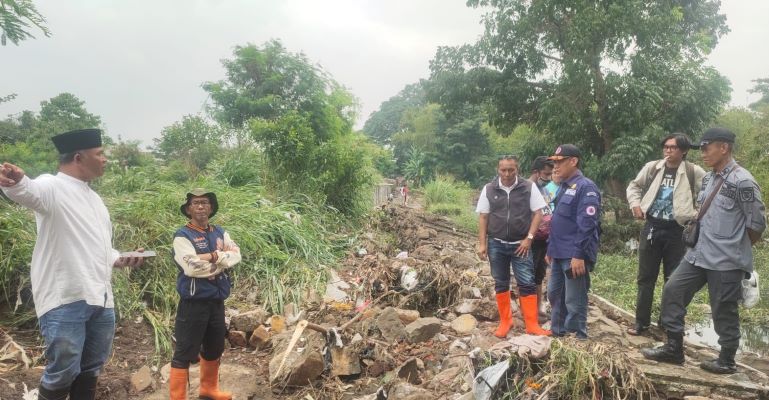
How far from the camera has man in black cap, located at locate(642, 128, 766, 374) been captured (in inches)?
120

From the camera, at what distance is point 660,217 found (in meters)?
3.90

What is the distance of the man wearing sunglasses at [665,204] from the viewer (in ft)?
12.4

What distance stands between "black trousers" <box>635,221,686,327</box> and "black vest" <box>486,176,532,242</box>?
98 cm

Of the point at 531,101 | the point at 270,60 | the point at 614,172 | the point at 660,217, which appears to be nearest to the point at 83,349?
the point at 660,217

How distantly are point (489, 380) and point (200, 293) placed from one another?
187cm

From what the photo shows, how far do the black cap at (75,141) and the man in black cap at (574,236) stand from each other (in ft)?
A: 10.4

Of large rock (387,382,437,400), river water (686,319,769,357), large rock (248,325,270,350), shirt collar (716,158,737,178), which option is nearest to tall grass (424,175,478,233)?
river water (686,319,769,357)

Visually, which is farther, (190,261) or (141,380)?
(141,380)

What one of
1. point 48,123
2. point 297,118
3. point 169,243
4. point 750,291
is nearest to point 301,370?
point 169,243

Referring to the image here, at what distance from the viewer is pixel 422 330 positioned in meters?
4.17

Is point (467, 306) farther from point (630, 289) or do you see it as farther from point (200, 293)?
point (630, 289)

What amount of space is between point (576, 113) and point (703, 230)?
29.5 feet

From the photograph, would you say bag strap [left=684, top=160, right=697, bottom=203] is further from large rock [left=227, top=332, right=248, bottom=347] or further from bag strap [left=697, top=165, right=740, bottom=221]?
large rock [left=227, top=332, right=248, bottom=347]

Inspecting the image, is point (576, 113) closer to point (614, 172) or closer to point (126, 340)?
point (614, 172)
